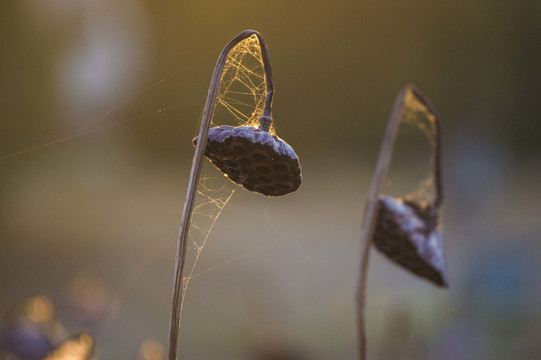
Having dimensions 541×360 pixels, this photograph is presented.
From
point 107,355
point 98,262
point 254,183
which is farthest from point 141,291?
point 254,183

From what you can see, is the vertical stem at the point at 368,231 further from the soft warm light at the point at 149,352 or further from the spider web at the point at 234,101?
the soft warm light at the point at 149,352

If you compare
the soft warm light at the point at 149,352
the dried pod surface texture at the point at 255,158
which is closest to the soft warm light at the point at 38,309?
the soft warm light at the point at 149,352

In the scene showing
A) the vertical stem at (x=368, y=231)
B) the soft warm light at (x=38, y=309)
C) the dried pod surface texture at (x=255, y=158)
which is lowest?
the soft warm light at (x=38, y=309)

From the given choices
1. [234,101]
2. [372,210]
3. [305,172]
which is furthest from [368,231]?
[305,172]

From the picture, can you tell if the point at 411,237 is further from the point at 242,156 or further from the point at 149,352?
the point at 149,352

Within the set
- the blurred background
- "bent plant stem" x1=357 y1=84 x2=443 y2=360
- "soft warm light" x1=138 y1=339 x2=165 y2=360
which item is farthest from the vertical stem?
the blurred background
